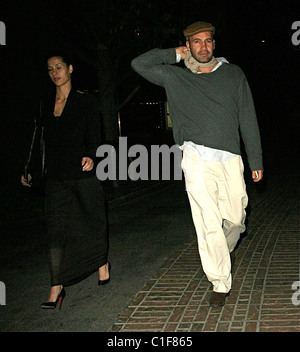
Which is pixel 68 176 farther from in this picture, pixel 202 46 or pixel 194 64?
pixel 202 46

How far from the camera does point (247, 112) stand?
12.7 feet

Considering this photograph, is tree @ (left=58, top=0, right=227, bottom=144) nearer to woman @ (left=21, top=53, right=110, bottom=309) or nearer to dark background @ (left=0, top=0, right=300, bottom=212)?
dark background @ (left=0, top=0, right=300, bottom=212)

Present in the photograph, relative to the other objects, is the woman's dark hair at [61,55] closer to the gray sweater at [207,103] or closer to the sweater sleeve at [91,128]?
the sweater sleeve at [91,128]

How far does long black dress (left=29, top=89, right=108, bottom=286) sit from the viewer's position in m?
4.20

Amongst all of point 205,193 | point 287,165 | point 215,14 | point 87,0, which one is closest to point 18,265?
point 205,193

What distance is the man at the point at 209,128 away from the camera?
3783 millimetres

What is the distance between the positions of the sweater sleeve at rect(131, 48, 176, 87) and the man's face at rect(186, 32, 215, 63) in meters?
0.17

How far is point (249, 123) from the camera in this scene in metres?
3.87

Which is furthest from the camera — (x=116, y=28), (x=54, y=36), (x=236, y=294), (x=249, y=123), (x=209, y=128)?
(x=54, y=36)

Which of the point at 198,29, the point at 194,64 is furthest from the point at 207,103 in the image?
the point at 198,29

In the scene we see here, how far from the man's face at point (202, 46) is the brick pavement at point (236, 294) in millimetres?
1969

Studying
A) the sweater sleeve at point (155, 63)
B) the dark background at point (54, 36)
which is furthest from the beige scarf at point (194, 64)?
the dark background at point (54, 36)

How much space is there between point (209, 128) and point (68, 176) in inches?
51.3
